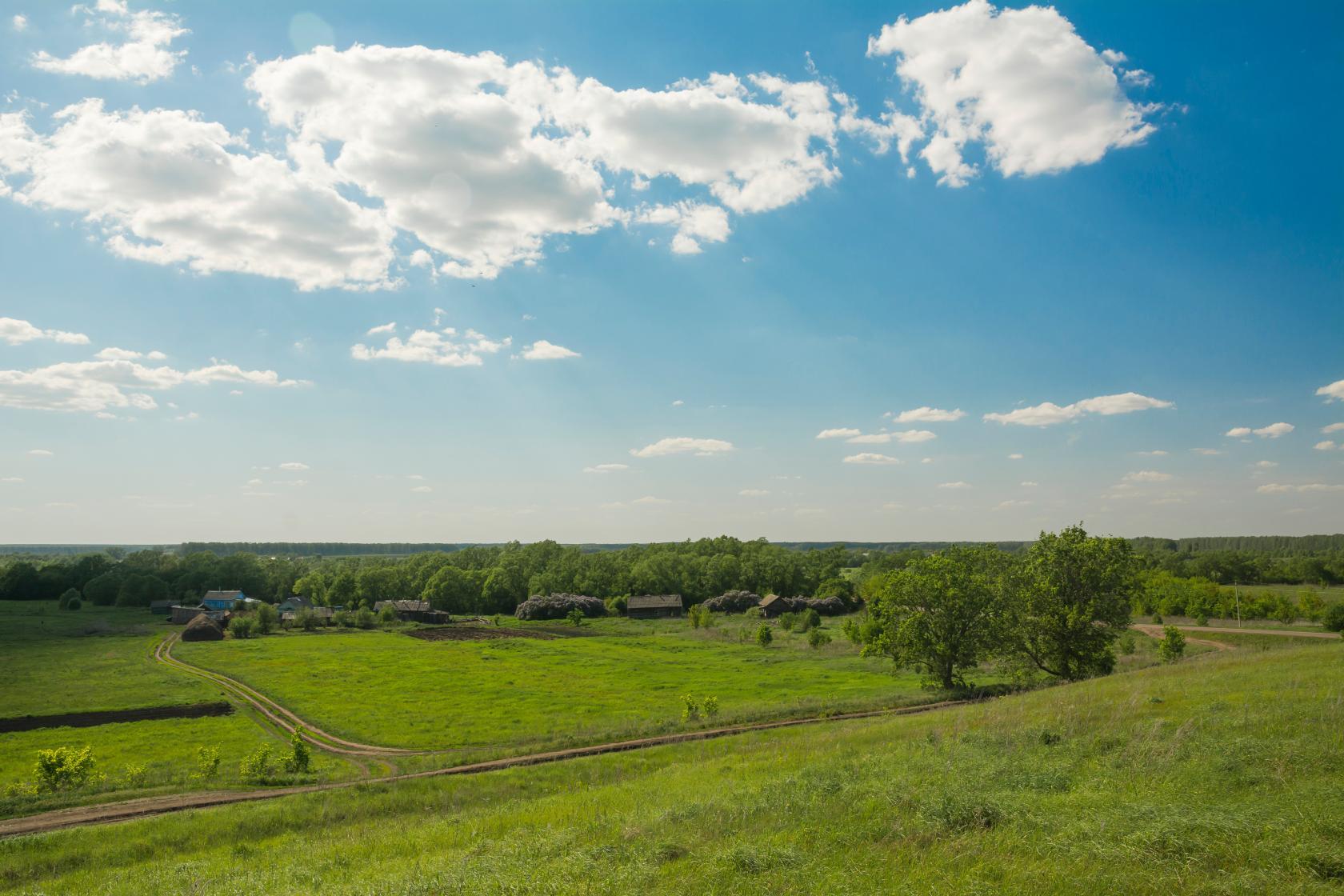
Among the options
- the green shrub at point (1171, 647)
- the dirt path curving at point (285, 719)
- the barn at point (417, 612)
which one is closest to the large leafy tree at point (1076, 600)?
the green shrub at point (1171, 647)

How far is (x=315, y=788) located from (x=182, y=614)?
121646 mm

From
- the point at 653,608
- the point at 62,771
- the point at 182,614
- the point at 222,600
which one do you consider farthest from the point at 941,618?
the point at 222,600

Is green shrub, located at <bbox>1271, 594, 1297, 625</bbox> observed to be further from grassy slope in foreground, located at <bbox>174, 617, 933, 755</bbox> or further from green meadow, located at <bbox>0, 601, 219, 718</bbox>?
green meadow, located at <bbox>0, 601, 219, 718</bbox>

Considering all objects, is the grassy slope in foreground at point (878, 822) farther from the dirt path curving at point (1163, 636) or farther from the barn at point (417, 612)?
the barn at point (417, 612)

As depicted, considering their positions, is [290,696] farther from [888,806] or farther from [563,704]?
[888,806]

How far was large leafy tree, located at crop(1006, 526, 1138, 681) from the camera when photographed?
137 feet

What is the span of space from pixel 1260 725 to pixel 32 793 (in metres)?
43.8

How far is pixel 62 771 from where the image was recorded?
30.3 m

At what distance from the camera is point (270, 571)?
7003 inches

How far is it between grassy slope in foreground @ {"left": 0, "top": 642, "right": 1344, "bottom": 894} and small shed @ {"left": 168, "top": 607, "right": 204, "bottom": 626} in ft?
403

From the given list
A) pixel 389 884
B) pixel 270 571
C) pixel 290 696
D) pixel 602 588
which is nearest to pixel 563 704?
pixel 290 696

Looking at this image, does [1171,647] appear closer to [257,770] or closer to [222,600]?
[257,770]

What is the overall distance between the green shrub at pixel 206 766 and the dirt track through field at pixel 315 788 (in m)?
3.64

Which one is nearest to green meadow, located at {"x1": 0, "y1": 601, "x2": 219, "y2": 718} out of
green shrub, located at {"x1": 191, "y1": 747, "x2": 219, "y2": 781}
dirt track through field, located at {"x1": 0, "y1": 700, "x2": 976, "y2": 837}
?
green shrub, located at {"x1": 191, "y1": 747, "x2": 219, "y2": 781}
